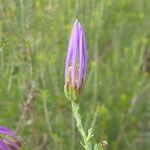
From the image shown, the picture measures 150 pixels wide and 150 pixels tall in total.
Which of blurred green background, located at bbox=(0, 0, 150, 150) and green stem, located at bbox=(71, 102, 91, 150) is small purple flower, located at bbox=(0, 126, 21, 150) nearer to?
green stem, located at bbox=(71, 102, 91, 150)

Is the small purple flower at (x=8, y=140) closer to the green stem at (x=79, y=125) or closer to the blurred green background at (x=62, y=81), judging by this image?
the green stem at (x=79, y=125)

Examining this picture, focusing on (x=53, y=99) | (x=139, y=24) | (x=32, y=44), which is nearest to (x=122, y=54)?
(x=139, y=24)

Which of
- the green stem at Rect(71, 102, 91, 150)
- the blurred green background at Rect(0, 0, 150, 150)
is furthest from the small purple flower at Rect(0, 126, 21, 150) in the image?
the blurred green background at Rect(0, 0, 150, 150)

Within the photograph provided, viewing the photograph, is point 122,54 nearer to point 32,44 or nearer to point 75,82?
point 32,44

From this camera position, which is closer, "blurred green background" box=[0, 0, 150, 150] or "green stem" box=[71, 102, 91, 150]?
"green stem" box=[71, 102, 91, 150]

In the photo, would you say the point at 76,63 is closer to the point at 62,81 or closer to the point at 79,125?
the point at 79,125

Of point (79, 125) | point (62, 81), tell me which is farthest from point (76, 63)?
point (62, 81)
